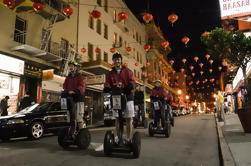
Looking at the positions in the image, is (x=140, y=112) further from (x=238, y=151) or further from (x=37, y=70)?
(x=37, y=70)

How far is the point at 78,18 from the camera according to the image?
19.1m

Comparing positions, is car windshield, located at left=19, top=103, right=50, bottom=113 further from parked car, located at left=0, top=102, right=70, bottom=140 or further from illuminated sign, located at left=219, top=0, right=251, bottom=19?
illuminated sign, located at left=219, top=0, right=251, bottom=19

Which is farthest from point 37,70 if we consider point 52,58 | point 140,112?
point 140,112

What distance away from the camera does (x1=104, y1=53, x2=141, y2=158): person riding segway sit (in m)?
3.95

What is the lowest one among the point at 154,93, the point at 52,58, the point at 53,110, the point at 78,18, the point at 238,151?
the point at 238,151

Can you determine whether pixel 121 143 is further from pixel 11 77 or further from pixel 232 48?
pixel 11 77

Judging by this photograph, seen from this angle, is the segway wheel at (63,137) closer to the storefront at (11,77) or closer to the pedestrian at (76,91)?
the pedestrian at (76,91)

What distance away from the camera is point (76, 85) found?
519cm

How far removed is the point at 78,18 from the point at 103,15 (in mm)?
5435

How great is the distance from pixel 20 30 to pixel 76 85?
36.4 feet

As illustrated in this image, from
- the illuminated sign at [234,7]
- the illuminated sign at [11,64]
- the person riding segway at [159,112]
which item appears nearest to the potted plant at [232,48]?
the person riding segway at [159,112]

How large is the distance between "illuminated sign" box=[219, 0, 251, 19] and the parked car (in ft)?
43.9

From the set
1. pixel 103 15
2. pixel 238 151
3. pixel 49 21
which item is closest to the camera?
pixel 238 151

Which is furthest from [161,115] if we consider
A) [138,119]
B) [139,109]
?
[139,109]
